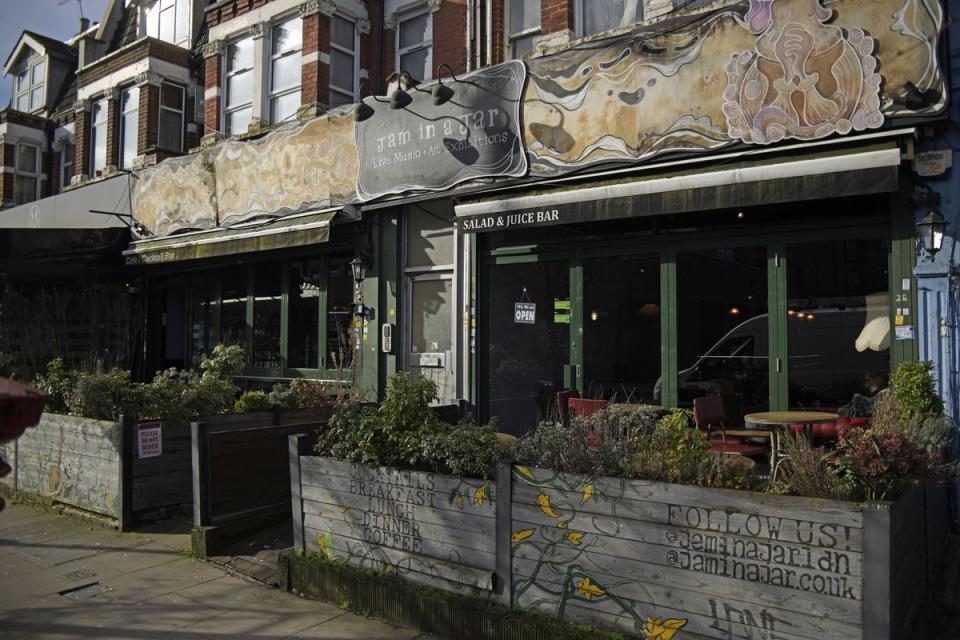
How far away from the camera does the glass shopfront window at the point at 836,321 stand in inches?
288

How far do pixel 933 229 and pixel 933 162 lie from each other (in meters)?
0.66

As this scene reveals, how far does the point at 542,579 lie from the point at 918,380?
4040 mm

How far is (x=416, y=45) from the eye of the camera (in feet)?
40.2

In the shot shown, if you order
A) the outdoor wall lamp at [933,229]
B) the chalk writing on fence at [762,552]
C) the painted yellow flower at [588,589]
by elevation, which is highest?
the outdoor wall lamp at [933,229]

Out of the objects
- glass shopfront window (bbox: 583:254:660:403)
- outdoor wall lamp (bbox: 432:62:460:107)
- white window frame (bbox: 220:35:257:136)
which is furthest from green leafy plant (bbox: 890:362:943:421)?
white window frame (bbox: 220:35:257:136)

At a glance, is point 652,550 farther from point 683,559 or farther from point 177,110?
point 177,110

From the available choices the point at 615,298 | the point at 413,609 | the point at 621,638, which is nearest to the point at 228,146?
the point at 615,298

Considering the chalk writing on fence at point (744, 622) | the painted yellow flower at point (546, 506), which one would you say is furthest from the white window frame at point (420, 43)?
the chalk writing on fence at point (744, 622)

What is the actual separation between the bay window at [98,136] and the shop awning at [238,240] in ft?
12.5

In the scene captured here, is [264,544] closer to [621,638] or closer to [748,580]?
[621,638]

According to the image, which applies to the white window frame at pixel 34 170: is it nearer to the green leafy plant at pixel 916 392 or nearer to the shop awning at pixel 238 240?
the shop awning at pixel 238 240

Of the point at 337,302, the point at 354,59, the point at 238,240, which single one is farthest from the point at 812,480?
the point at 354,59

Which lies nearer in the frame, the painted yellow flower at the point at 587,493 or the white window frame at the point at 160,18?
the painted yellow flower at the point at 587,493

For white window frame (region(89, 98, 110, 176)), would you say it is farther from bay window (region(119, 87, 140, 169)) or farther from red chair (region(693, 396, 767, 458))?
red chair (region(693, 396, 767, 458))
